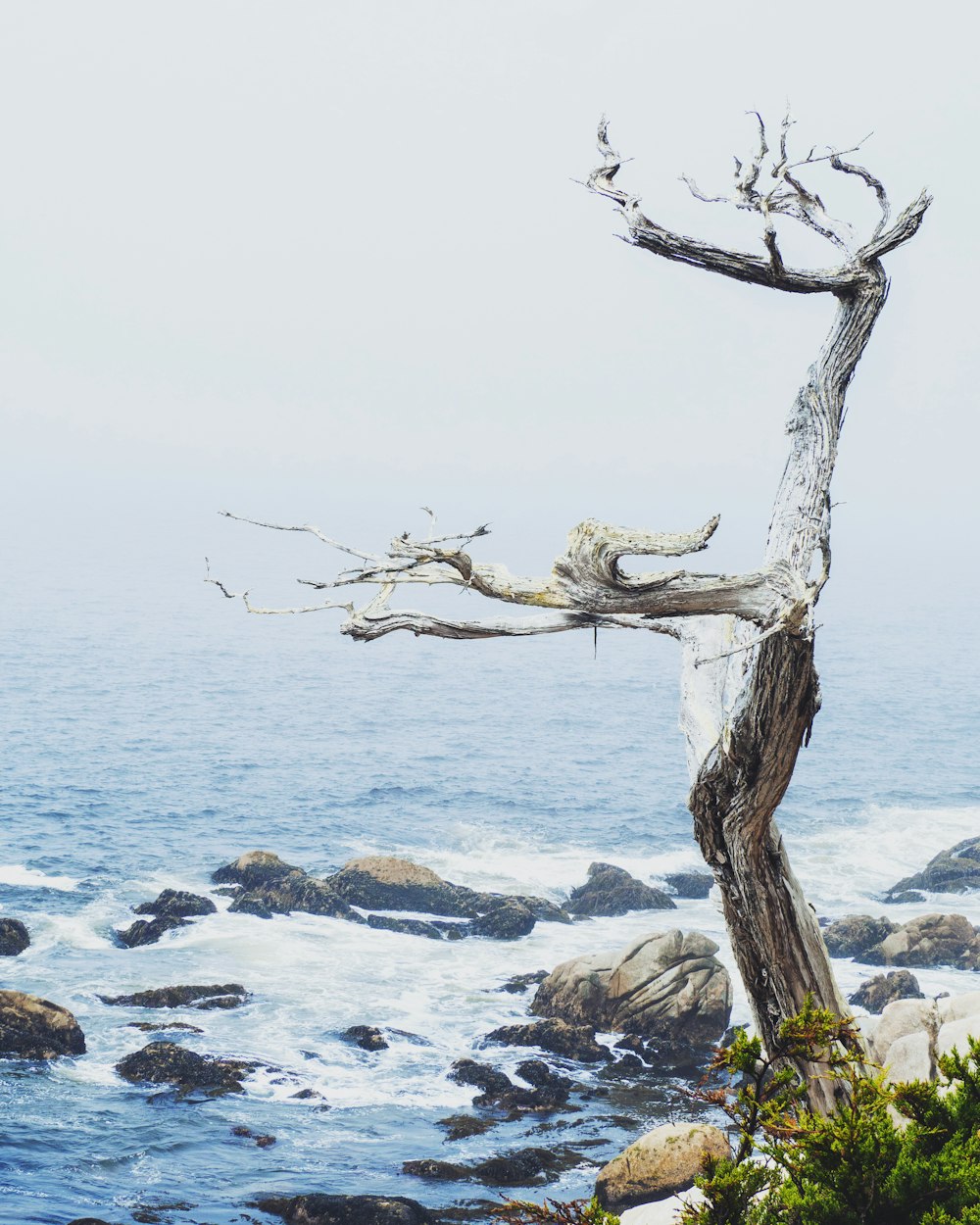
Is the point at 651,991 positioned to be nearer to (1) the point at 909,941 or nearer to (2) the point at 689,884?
(1) the point at 909,941

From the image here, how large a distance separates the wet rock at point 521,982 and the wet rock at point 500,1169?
7.22m

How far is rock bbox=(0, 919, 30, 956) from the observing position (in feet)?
95.1

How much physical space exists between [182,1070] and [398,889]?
11.4m

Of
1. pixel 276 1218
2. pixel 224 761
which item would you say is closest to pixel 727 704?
pixel 276 1218

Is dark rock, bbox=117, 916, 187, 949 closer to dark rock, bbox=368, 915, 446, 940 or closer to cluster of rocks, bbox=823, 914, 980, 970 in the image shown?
dark rock, bbox=368, 915, 446, 940

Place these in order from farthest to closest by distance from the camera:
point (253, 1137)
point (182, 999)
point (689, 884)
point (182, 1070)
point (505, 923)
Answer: point (689, 884)
point (505, 923)
point (182, 999)
point (182, 1070)
point (253, 1137)

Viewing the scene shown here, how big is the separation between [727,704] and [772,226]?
96.7 inches

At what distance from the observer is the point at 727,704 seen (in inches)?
250

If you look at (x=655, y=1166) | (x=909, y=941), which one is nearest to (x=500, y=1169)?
(x=655, y=1166)

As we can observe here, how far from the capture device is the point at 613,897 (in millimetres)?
34906

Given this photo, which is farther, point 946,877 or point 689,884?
point 946,877

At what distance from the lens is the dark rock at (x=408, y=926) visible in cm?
3200

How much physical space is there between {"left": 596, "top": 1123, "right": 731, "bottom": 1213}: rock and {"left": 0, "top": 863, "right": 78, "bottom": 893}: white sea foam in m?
20.0

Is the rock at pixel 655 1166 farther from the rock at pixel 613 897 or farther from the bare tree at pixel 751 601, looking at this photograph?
the rock at pixel 613 897
